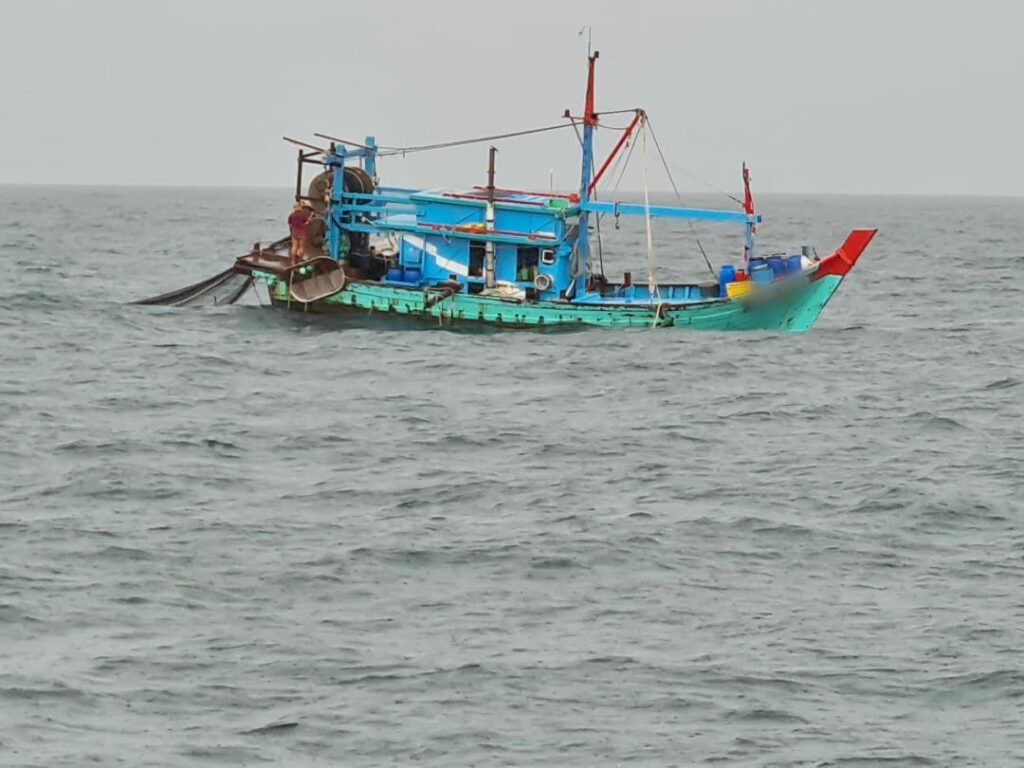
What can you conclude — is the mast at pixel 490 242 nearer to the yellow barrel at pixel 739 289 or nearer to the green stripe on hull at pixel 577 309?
the green stripe on hull at pixel 577 309

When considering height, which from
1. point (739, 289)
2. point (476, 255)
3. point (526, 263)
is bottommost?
point (739, 289)

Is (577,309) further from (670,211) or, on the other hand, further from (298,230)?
(298,230)

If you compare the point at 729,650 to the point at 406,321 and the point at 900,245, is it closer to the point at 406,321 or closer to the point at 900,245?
the point at 406,321

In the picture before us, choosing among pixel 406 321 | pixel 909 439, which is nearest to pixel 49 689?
pixel 909 439

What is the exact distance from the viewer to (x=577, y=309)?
42.9 meters

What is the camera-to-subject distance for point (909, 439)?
3041cm

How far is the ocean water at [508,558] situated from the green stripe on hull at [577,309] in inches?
79.7

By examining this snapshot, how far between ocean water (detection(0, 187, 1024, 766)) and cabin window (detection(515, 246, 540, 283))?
3129mm

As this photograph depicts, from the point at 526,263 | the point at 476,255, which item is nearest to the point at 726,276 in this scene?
the point at 526,263

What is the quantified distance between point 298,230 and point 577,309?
7924 millimetres

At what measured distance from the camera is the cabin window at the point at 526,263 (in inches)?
1720

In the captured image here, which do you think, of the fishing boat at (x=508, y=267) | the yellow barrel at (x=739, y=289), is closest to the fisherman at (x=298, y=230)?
the fishing boat at (x=508, y=267)

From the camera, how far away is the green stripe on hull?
4309 centimetres

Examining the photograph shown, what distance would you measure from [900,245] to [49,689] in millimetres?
99842
